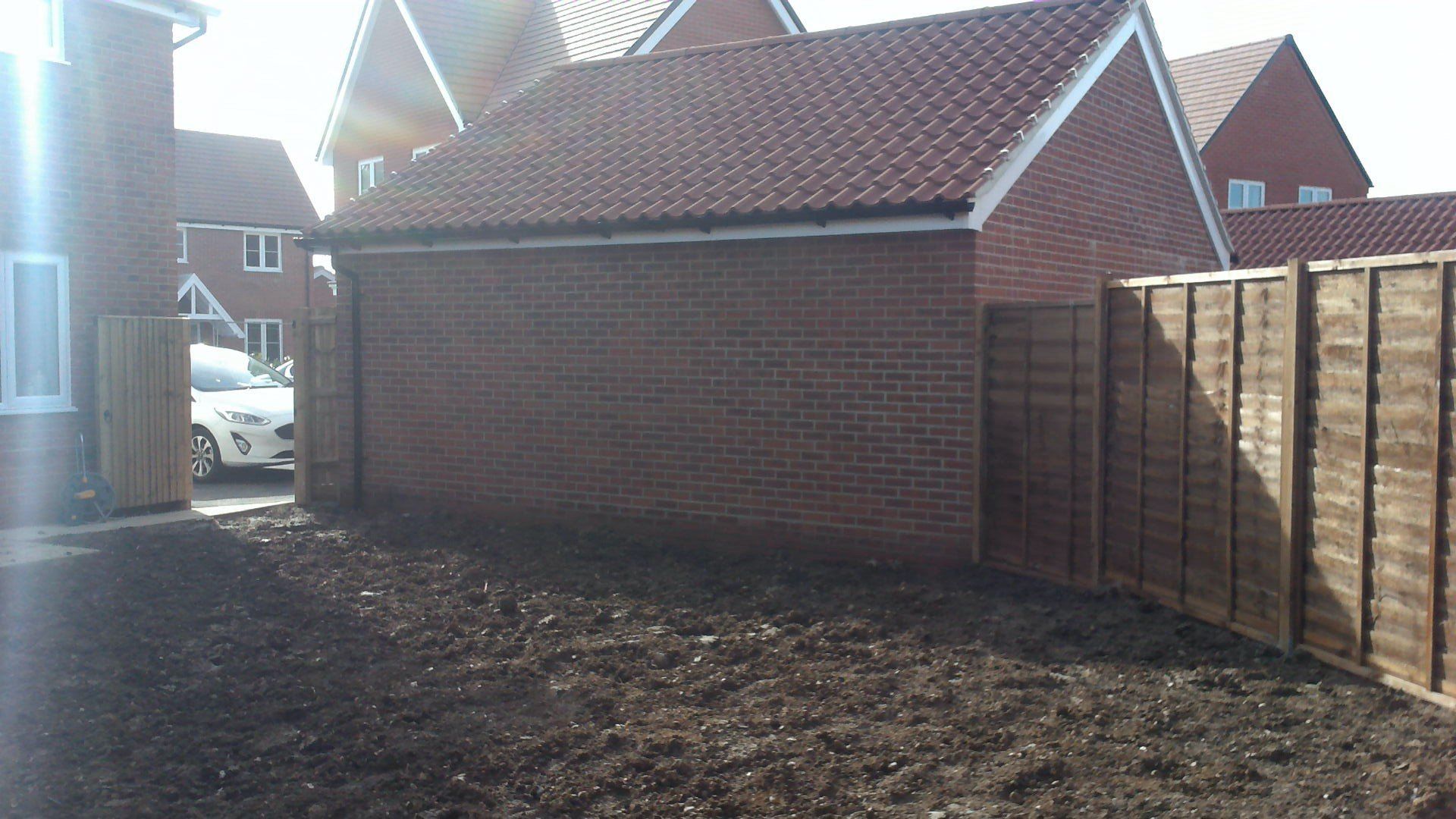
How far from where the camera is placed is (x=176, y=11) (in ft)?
39.9

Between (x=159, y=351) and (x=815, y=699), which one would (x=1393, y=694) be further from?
(x=159, y=351)

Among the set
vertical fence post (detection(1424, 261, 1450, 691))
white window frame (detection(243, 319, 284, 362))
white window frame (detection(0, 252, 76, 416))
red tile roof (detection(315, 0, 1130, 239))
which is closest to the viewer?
vertical fence post (detection(1424, 261, 1450, 691))

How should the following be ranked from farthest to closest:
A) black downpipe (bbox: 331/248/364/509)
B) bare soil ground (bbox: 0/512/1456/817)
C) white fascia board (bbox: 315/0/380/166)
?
white fascia board (bbox: 315/0/380/166) → black downpipe (bbox: 331/248/364/509) → bare soil ground (bbox: 0/512/1456/817)

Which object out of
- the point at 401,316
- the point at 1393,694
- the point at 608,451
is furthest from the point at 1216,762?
the point at 401,316

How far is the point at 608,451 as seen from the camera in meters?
10.4

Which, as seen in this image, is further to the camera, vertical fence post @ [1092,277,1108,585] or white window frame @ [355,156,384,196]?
white window frame @ [355,156,384,196]

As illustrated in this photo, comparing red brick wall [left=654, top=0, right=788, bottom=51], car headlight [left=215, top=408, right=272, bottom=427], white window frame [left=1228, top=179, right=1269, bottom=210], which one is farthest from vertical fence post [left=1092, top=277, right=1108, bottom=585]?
white window frame [left=1228, top=179, right=1269, bottom=210]

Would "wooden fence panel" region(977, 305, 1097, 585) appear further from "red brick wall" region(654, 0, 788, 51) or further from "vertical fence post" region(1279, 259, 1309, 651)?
"red brick wall" region(654, 0, 788, 51)

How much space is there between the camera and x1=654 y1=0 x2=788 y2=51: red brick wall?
21656 mm

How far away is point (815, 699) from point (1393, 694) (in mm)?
2665

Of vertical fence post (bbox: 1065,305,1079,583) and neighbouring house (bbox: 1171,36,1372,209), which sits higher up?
neighbouring house (bbox: 1171,36,1372,209)

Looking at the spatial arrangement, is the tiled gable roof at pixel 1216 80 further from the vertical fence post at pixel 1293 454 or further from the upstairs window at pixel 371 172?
the vertical fence post at pixel 1293 454

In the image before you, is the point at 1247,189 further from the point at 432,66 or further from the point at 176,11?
the point at 176,11

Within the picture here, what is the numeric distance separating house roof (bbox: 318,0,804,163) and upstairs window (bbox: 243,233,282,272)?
668 inches
